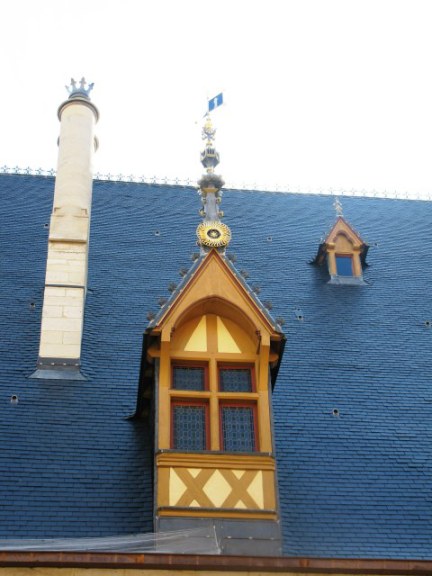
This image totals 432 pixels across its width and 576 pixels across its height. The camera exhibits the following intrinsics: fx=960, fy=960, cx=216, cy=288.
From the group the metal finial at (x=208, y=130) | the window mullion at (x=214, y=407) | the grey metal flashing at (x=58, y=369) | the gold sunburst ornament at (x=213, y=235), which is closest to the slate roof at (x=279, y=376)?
the grey metal flashing at (x=58, y=369)

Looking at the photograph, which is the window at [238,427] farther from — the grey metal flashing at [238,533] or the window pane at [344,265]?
the window pane at [344,265]

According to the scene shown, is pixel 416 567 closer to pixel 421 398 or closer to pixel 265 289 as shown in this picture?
pixel 421 398

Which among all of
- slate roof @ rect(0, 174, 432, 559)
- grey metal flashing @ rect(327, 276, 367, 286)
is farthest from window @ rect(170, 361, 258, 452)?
grey metal flashing @ rect(327, 276, 367, 286)

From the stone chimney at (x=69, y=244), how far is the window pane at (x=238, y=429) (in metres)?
2.78

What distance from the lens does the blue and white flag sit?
1639 cm

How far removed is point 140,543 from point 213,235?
14.2ft

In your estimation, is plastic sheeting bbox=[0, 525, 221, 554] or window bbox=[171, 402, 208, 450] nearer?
plastic sheeting bbox=[0, 525, 221, 554]

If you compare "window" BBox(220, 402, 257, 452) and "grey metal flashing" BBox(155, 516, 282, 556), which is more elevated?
"window" BBox(220, 402, 257, 452)

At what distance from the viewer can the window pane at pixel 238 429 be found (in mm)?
10750

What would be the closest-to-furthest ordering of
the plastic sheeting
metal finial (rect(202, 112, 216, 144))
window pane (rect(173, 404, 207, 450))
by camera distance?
the plastic sheeting, window pane (rect(173, 404, 207, 450)), metal finial (rect(202, 112, 216, 144))

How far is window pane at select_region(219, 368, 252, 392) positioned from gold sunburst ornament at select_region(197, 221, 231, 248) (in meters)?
1.74

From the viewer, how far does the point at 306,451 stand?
11.8 meters

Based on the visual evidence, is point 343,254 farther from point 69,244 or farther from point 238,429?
point 238,429

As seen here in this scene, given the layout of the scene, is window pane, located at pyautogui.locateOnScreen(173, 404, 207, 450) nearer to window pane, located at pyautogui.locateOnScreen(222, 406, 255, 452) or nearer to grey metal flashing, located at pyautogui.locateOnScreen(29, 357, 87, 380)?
window pane, located at pyautogui.locateOnScreen(222, 406, 255, 452)
